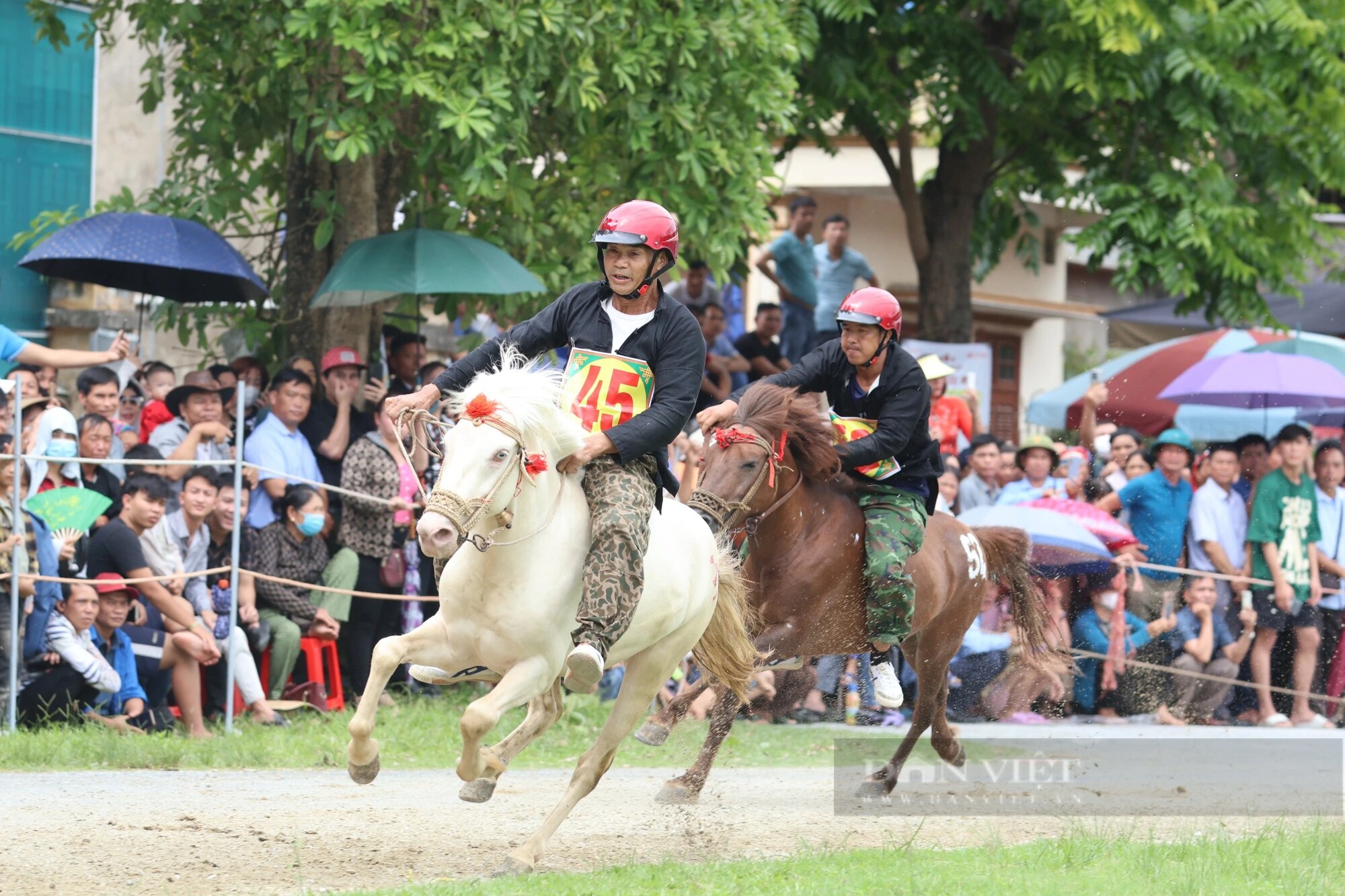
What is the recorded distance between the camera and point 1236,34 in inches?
619

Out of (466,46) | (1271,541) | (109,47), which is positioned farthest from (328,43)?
(1271,541)

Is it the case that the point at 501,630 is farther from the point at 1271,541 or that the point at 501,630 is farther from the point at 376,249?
the point at 1271,541

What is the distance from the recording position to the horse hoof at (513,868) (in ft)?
21.6

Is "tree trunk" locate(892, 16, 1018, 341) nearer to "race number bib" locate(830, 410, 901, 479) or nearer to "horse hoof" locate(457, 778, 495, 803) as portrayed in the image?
"race number bib" locate(830, 410, 901, 479)

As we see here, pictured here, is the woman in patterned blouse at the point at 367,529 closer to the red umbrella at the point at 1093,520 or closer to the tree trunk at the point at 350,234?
the tree trunk at the point at 350,234

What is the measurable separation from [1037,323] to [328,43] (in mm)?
21192

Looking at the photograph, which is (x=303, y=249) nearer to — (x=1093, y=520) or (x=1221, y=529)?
(x=1093, y=520)

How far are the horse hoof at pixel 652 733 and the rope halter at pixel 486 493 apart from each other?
228cm

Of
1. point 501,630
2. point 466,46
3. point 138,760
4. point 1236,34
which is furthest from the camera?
point 1236,34

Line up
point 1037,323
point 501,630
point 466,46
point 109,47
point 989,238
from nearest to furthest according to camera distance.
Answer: point 501,630 < point 466,46 < point 109,47 < point 989,238 < point 1037,323

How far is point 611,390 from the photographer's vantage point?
7.22 metres

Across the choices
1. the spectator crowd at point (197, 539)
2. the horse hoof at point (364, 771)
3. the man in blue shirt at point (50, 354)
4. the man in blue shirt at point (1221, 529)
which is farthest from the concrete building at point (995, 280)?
the horse hoof at point (364, 771)

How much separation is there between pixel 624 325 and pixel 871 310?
1.85 metres

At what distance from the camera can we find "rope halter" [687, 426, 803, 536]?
8266 millimetres
